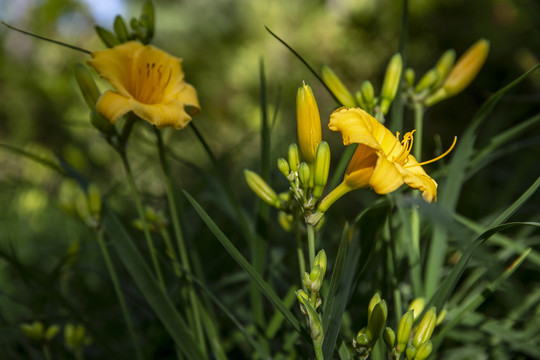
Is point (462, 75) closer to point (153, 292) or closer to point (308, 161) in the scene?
point (308, 161)

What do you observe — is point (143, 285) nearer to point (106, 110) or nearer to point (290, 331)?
point (106, 110)

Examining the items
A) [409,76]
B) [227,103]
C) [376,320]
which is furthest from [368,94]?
[227,103]

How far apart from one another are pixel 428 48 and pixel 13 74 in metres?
3.33

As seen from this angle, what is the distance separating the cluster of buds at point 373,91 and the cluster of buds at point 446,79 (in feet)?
0.42

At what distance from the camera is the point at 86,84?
75 centimetres

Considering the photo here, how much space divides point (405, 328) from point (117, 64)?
600 millimetres

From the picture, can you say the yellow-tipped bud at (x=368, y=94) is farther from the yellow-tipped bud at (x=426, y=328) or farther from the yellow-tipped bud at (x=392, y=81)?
the yellow-tipped bud at (x=426, y=328)

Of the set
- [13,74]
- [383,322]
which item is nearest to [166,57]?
[383,322]

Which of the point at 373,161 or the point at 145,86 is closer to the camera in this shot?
the point at 373,161

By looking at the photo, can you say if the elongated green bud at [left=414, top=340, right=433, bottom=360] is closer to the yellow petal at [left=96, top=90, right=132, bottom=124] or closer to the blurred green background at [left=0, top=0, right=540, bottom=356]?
the blurred green background at [left=0, top=0, right=540, bottom=356]

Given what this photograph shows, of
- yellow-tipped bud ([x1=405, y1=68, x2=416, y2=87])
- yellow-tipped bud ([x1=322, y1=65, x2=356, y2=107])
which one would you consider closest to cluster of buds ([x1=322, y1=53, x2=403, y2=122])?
yellow-tipped bud ([x1=322, y1=65, x2=356, y2=107])

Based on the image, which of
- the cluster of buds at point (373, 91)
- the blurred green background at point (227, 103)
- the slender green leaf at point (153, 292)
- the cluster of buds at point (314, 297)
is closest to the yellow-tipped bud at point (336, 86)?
the cluster of buds at point (373, 91)

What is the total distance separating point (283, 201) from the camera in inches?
28.9

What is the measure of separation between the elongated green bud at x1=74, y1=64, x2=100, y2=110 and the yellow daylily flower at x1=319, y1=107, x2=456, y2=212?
41 centimetres
